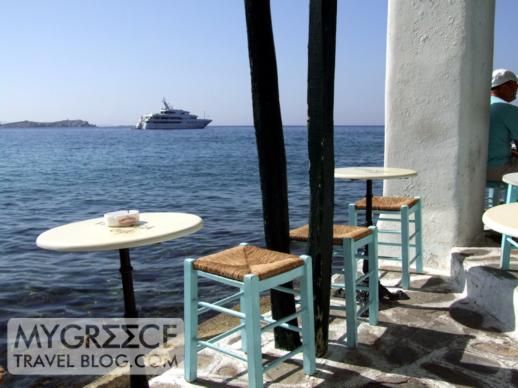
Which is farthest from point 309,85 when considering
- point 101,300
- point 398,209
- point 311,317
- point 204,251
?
point 204,251

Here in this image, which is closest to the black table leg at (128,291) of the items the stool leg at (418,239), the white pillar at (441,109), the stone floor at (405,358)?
the stone floor at (405,358)

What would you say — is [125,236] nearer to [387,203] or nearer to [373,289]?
[373,289]

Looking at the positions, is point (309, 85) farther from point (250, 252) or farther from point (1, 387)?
point (1, 387)

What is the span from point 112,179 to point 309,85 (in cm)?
2075

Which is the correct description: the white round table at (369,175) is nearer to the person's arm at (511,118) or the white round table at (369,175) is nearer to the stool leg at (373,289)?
the stool leg at (373,289)

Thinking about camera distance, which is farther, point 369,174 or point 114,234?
point 369,174

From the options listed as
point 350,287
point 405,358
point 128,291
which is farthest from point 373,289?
point 128,291

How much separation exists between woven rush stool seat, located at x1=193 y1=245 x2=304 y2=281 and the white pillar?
2.36 m

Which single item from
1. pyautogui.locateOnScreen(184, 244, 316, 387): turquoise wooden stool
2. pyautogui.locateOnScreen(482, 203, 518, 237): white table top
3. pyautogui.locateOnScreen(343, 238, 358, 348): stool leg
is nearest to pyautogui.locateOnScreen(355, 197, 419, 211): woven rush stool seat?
pyautogui.locateOnScreen(343, 238, 358, 348): stool leg

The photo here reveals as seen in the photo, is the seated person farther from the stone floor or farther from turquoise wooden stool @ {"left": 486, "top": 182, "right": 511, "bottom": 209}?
the stone floor

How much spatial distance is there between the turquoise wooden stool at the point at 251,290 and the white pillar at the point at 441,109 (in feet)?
7.54

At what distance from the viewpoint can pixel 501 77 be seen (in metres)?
4.80

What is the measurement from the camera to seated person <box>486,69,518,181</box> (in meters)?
4.71

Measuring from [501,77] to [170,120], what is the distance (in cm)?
9047
